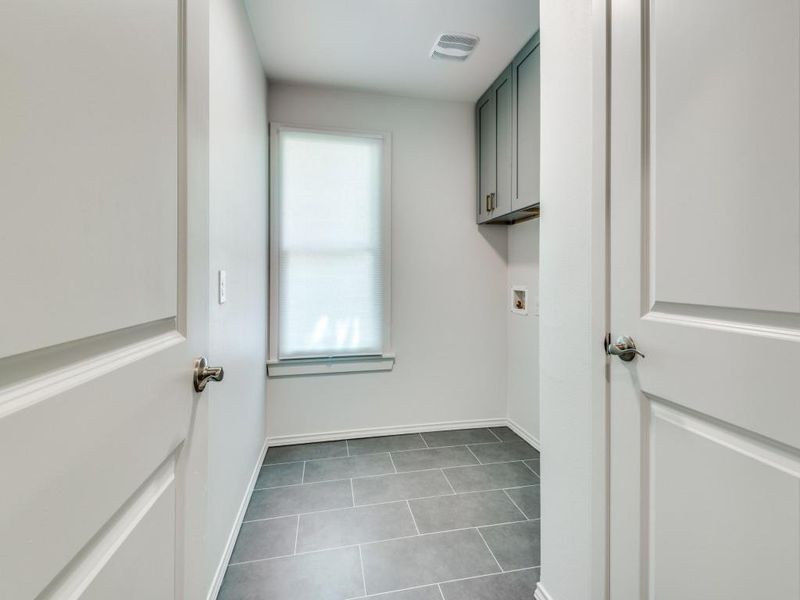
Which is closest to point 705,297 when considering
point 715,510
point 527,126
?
point 715,510

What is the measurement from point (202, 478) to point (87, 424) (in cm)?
48

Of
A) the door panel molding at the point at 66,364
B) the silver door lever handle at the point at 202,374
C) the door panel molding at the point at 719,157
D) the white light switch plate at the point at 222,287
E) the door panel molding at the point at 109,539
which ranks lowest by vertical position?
Answer: the door panel molding at the point at 109,539

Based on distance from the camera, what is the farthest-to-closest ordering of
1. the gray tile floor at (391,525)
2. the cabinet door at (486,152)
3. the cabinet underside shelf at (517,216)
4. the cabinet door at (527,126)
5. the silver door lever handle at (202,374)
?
the cabinet door at (486,152), the cabinet underside shelf at (517,216), the cabinet door at (527,126), the gray tile floor at (391,525), the silver door lever handle at (202,374)

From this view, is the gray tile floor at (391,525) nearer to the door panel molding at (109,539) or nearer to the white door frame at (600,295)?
the white door frame at (600,295)

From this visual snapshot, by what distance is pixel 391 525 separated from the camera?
1721 mm

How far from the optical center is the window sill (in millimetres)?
2559

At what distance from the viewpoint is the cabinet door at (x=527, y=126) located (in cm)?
202

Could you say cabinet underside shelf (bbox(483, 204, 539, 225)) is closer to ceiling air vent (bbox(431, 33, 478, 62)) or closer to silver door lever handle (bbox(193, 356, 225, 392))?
ceiling air vent (bbox(431, 33, 478, 62))

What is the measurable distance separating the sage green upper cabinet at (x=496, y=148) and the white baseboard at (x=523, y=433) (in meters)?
1.62

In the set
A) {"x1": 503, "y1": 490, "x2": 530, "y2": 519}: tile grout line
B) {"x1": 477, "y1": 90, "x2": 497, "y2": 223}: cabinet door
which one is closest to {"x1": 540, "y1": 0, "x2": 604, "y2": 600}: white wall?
{"x1": 503, "y1": 490, "x2": 530, "y2": 519}: tile grout line

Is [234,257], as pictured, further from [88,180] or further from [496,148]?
[496,148]

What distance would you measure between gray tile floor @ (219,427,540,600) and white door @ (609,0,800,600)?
0.73 meters

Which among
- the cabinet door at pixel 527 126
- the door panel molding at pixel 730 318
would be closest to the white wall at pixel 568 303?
the door panel molding at pixel 730 318

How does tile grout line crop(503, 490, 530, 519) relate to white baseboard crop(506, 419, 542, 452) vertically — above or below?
below
